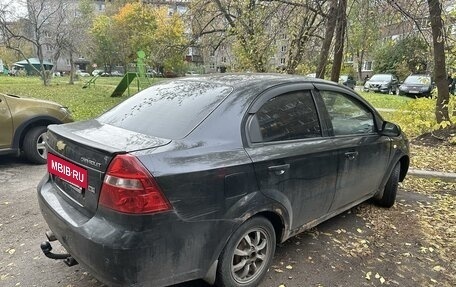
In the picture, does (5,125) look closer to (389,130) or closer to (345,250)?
(345,250)

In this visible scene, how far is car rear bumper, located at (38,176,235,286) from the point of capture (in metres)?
2.15

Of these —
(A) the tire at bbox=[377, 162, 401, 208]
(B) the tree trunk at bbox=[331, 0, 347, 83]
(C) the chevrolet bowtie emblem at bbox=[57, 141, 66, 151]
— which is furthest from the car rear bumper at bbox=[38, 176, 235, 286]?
(B) the tree trunk at bbox=[331, 0, 347, 83]

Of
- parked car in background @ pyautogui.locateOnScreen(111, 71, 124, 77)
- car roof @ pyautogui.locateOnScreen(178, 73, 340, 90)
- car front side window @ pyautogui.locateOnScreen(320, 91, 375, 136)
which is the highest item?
parked car in background @ pyautogui.locateOnScreen(111, 71, 124, 77)

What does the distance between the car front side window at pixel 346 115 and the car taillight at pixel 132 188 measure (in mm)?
1975

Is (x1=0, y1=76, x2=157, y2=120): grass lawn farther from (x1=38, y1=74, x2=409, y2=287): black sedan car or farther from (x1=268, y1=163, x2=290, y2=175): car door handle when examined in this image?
(x1=268, y1=163, x2=290, y2=175): car door handle

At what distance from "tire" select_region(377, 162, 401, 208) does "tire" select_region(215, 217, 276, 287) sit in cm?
220

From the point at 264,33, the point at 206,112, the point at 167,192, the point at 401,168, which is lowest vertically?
the point at 401,168

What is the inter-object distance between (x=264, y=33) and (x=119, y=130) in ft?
25.4

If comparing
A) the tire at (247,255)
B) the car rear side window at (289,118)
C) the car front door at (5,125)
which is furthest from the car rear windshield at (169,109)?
the car front door at (5,125)

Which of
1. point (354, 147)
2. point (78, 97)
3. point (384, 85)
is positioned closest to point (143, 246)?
point (354, 147)

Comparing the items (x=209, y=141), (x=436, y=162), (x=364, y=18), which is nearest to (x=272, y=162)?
(x=209, y=141)

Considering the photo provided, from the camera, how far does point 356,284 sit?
9.93ft

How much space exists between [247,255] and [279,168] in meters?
0.69

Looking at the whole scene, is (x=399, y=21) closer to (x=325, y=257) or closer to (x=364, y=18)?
(x=364, y=18)
